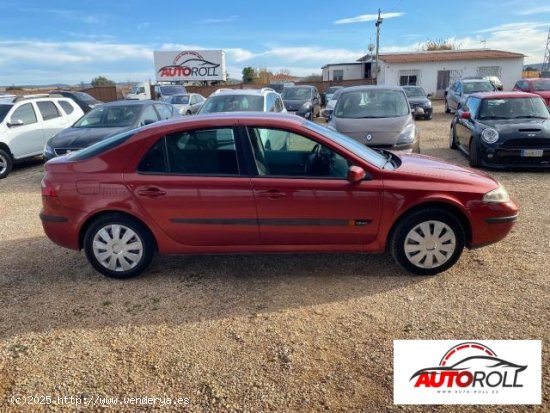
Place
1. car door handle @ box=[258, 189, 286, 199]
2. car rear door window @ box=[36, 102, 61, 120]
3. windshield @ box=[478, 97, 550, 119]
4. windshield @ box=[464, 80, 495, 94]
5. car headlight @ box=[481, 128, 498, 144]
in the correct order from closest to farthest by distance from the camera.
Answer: car door handle @ box=[258, 189, 286, 199]
car headlight @ box=[481, 128, 498, 144]
windshield @ box=[478, 97, 550, 119]
car rear door window @ box=[36, 102, 61, 120]
windshield @ box=[464, 80, 495, 94]

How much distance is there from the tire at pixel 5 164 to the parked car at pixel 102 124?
50.6 inches

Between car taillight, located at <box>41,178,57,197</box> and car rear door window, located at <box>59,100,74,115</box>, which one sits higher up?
car rear door window, located at <box>59,100,74,115</box>

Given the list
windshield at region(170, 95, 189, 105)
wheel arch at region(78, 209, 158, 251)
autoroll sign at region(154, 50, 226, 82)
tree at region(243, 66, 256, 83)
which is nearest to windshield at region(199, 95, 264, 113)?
wheel arch at region(78, 209, 158, 251)

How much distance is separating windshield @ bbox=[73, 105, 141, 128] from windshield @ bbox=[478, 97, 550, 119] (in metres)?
7.46

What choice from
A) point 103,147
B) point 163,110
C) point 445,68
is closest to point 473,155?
point 163,110

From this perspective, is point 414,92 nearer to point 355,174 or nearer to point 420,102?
point 420,102

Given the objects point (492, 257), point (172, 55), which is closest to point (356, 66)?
point (172, 55)

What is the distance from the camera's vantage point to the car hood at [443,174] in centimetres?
385

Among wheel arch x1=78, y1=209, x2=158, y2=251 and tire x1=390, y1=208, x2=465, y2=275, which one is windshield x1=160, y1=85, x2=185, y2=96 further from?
tire x1=390, y1=208, x2=465, y2=275

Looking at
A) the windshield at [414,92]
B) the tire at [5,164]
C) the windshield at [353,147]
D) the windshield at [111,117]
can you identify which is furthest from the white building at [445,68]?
the windshield at [353,147]

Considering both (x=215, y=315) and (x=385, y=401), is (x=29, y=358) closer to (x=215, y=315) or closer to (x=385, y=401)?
(x=215, y=315)

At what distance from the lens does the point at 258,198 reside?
3779 millimetres

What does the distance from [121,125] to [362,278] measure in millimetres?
6781

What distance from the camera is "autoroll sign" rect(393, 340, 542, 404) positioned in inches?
100
